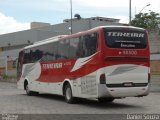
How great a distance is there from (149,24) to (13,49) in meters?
23.9

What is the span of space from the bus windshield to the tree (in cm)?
4722

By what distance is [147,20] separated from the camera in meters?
69.0

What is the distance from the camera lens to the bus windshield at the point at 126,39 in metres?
18.2

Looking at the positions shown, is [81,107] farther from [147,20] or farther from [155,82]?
→ [147,20]

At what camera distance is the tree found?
66312 mm

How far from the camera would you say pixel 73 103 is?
67.5ft

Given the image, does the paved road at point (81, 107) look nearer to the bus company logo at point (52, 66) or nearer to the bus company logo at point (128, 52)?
the bus company logo at point (52, 66)

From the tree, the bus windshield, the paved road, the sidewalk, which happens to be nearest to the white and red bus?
the bus windshield

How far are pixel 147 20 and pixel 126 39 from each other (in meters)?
51.6

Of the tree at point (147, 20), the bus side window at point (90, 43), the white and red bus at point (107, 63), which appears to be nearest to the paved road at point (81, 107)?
the white and red bus at point (107, 63)

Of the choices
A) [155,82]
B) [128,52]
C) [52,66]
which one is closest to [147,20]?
[155,82]

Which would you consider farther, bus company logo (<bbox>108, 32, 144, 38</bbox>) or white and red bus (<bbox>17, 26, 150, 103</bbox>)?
bus company logo (<bbox>108, 32, 144, 38</bbox>)

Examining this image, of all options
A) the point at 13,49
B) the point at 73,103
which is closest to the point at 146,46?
the point at 73,103

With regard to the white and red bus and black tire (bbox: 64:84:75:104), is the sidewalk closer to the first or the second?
black tire (bbox: 64:84:75:104)
